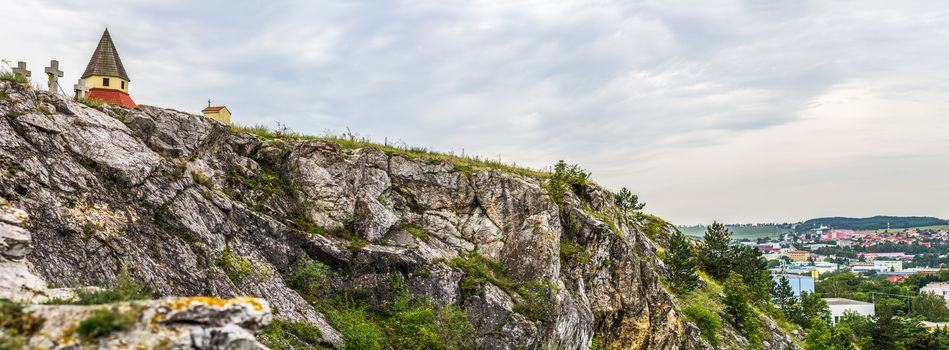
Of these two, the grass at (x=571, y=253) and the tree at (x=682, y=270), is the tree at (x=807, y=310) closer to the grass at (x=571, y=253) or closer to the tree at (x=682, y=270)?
the tree at (x=682, y=270)

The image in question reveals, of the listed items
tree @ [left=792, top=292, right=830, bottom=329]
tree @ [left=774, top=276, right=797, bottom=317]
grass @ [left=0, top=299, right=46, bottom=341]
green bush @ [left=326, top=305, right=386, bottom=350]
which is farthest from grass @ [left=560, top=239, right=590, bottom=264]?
tree @ [left=774, top=276, right=797, bottom=317]

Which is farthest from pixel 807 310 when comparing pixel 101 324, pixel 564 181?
pixel 101 324

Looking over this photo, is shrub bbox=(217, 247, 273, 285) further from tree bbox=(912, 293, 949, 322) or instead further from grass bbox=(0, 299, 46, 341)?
tree bbox=(912, 293, 949, 322)

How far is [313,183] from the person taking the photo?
2369 centimetres

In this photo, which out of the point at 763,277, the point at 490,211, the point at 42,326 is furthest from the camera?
the point at 763,277

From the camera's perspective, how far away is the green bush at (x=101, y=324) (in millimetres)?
7734

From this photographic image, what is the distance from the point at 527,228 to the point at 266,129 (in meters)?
11.9

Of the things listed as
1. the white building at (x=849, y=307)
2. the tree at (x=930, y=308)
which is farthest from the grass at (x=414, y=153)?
the tree at (x=930, y=308)

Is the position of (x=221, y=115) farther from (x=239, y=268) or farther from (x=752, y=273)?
(x=752, y=273)

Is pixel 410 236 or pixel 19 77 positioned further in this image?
pixel 410 236

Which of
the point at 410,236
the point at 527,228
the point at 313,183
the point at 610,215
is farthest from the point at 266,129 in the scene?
the point at 610,215

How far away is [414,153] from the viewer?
94.7 ft

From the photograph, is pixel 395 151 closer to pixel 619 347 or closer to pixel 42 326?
pixel 619 347

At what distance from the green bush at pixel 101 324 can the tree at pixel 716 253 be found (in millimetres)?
47996
